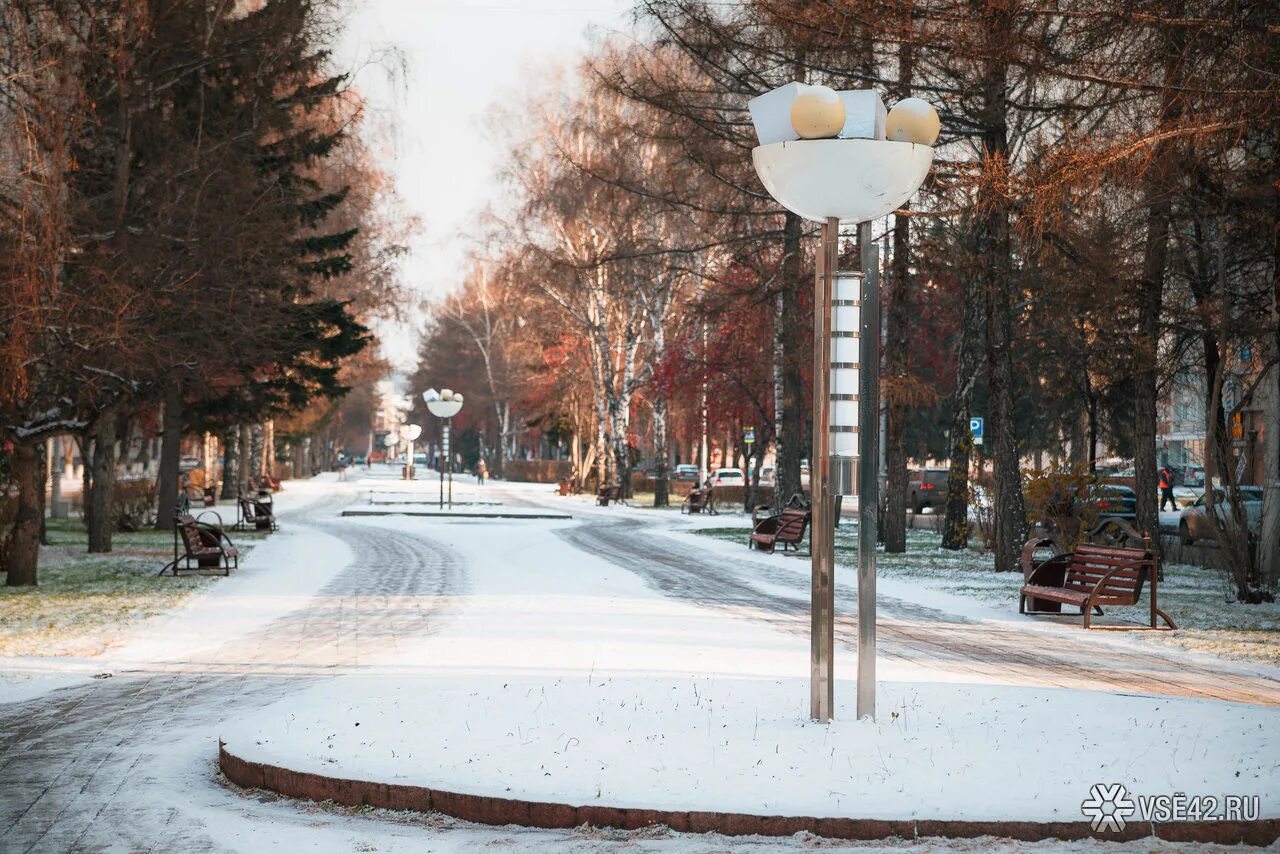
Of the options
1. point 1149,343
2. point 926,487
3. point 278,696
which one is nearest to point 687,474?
point 926,487

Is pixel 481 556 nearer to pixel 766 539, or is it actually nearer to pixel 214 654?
pixel 766 539

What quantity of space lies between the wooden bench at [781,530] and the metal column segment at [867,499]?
56.3 ft

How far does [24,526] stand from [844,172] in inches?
527

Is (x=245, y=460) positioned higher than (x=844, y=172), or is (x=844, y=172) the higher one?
(x=844, y=172)

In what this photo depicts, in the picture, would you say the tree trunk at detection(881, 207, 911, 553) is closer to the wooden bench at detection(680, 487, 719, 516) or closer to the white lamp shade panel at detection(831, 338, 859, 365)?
the white lamp shade panel at detection(831, 338, 859, 365)

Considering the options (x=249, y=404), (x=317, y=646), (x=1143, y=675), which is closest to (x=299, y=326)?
(x=249, y=404)

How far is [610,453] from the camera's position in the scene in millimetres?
56344

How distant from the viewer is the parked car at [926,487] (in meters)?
48.2

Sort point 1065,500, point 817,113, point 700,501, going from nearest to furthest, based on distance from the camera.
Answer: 1. point 817,113
2. point 1065,500
3. point 700,501

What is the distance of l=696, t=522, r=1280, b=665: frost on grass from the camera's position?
13422mm

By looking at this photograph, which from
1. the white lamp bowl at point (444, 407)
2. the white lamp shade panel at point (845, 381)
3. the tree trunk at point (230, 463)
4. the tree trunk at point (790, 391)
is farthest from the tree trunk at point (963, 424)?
the white lamp bowl at point (444, 407)

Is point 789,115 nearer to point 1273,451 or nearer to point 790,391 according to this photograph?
point 1273,451

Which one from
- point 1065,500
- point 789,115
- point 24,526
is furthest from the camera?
point 1065,500

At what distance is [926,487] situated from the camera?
48.5 meters
